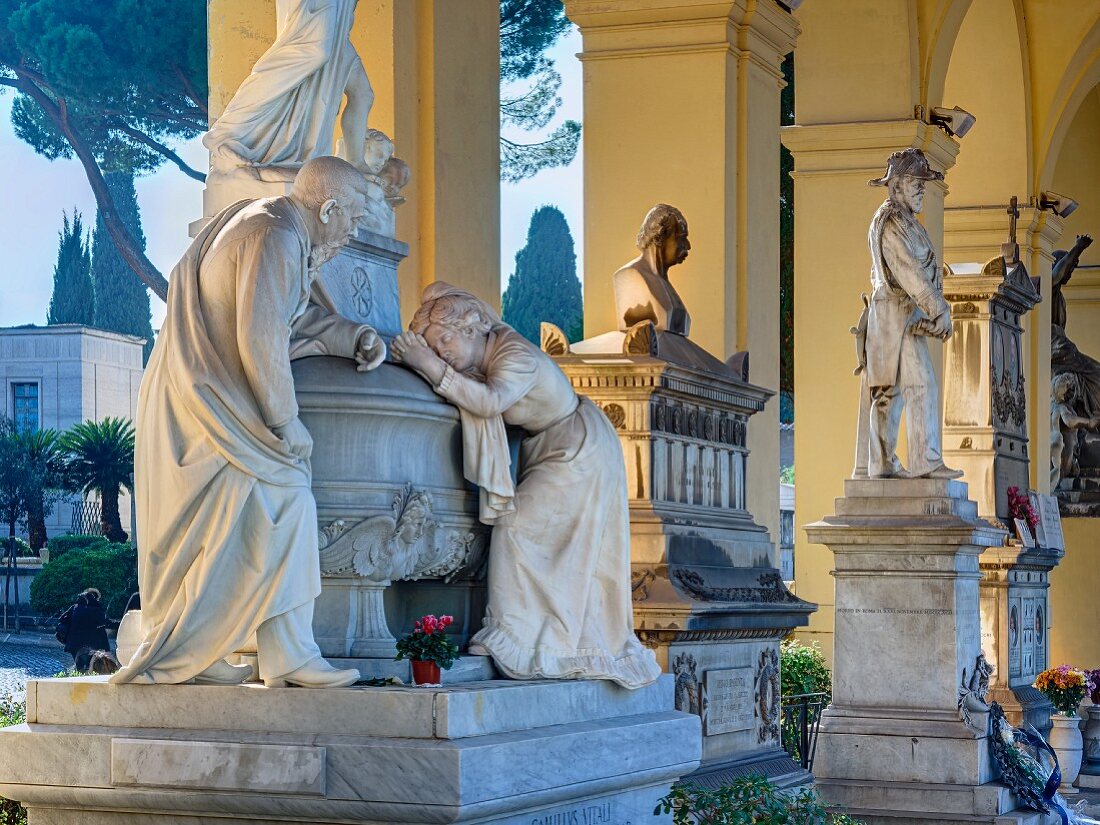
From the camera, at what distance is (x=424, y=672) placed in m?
5.41

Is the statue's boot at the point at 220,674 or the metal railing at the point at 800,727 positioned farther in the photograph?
the metal railing at the point at 800,727

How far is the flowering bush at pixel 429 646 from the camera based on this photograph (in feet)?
17.8

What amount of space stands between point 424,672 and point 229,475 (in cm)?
78

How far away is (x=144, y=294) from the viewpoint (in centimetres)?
3014

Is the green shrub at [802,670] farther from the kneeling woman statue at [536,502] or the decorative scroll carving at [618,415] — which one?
the kneeling woman statue at [536,502]

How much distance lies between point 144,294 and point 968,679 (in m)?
21.6

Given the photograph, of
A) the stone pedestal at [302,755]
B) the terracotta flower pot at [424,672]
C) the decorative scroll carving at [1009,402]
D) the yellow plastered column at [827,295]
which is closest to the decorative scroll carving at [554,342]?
the stone pedestal at [302,755]

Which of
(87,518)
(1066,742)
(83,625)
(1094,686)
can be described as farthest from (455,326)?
(87,518)

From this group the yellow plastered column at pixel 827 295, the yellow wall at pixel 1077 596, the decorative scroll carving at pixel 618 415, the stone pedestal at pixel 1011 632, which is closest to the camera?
the decorative scroll carving at pixel 618 415

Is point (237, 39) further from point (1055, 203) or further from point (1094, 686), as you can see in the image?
point (1055, 203)

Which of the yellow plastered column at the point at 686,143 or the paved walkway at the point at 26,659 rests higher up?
the yellow plastered column at the point at 686,143

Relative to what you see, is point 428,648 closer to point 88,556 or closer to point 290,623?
point 290,623

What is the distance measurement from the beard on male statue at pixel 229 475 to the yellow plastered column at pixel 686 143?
250 inches

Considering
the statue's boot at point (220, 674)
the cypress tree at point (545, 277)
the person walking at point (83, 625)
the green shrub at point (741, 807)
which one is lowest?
the green shrub at point (741, 807)
